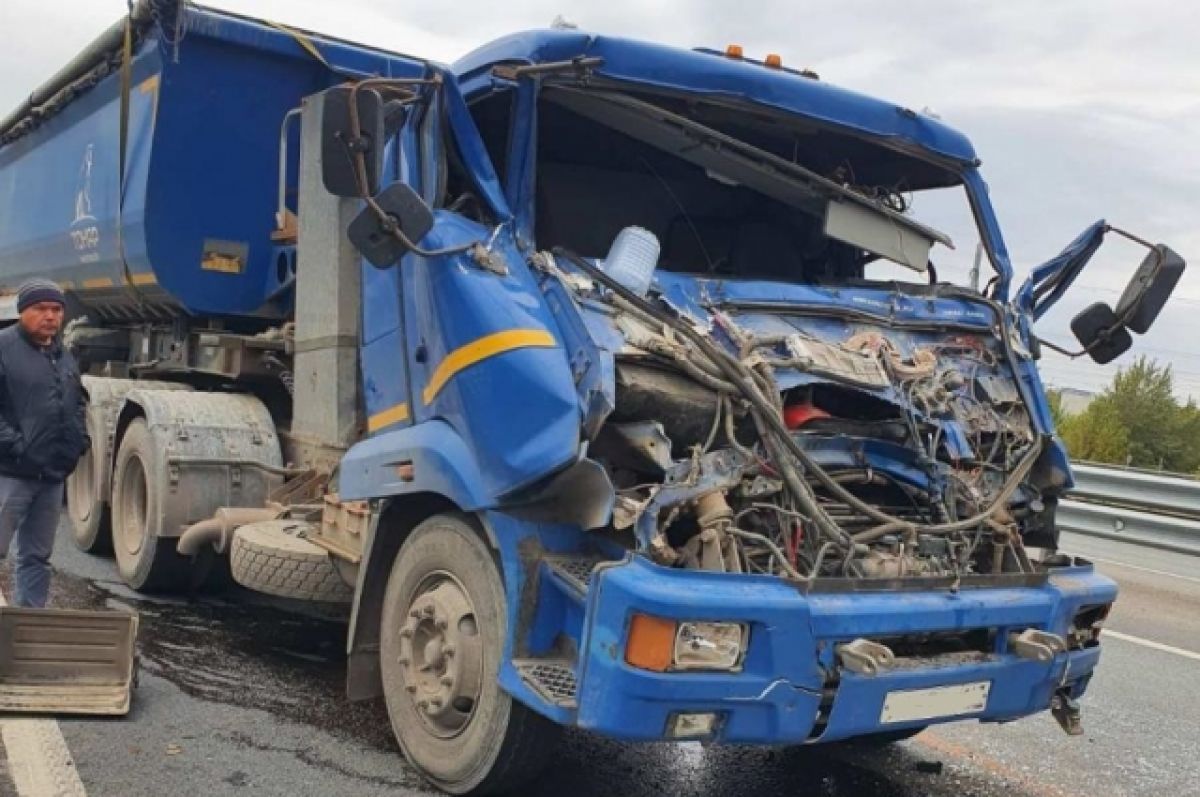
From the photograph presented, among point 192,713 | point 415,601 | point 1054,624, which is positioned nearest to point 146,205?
point 192,713

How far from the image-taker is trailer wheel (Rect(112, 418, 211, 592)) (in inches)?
249

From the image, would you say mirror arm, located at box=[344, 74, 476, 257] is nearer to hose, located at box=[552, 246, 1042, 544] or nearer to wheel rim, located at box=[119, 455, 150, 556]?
hose, located at box=[552, 246, 1042, 544]

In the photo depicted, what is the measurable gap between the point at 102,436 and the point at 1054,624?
5.50 metres

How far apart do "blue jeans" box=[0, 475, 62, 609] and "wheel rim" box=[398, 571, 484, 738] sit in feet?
6.96

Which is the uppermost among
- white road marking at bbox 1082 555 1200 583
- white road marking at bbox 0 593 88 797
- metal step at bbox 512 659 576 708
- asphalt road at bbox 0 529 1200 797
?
metal step at bbox 512 659 576 708

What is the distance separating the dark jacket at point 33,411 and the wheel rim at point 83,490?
89.0 inches

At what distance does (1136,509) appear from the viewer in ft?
37.2

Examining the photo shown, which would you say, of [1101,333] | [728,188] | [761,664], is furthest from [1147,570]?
[761,664]

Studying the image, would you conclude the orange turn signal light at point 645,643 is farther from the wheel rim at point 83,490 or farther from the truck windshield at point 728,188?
the wheel rim at point 83,490

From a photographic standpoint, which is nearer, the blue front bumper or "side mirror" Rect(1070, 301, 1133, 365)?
the blue front bumper

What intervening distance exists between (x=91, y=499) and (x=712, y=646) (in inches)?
213

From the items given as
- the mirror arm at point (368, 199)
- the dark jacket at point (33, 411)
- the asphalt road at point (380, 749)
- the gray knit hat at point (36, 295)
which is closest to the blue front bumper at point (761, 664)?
the asphalt road at point (380, 749)

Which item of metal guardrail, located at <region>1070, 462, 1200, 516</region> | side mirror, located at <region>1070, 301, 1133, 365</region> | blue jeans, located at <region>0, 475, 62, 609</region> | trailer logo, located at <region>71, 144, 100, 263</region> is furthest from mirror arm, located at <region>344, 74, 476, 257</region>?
metal guardrail, located at <region>1070, 462, 1200, 516</region>

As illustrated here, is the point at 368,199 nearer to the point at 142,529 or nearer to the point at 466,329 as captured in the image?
the point at 466,329
